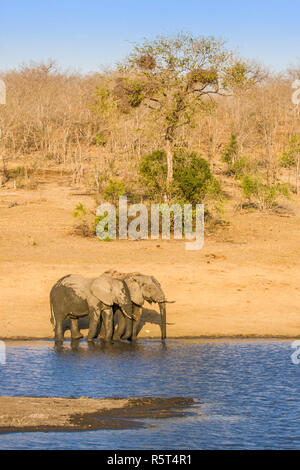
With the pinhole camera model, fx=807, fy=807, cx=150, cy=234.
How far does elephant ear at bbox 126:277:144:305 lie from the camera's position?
15828mm

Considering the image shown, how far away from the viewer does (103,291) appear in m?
15.5

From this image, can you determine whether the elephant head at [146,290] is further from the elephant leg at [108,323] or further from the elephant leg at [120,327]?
the elephant leg at [108,323]

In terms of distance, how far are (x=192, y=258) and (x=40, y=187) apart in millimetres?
14213

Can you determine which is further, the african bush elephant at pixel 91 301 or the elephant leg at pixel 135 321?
the elephant leg at pixel 135 321

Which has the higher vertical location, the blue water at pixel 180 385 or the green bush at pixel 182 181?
the green bush at pixel 182 181

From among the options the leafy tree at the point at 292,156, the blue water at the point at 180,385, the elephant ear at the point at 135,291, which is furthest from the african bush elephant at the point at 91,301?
the leafy tree at the point at 292,156

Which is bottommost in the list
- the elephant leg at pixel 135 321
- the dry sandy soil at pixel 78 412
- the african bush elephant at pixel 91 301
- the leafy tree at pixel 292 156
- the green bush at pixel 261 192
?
the dry sandy soil at pixel 78 412

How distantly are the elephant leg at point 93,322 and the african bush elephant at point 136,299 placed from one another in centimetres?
53

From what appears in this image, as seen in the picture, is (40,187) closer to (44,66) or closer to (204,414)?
(204,414)

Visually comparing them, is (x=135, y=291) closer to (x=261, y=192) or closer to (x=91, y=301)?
(x=91, y=301)

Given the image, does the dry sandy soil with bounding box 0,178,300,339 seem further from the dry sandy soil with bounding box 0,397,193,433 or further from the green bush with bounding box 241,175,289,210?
the dry sandy soil with bounding box 0,397,193,433

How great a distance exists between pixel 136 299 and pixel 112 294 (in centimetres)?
→ 56

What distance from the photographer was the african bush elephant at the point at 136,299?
15.9 meters

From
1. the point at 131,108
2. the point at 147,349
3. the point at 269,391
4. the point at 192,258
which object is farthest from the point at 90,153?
the point at 269,391
